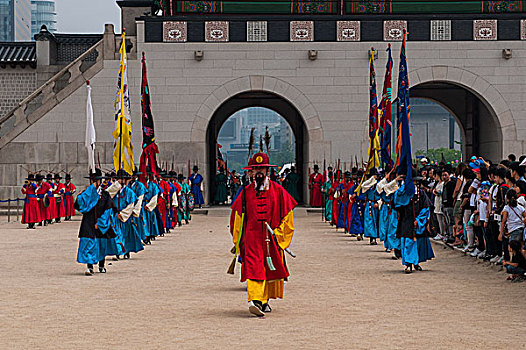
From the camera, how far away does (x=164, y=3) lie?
2842 cm

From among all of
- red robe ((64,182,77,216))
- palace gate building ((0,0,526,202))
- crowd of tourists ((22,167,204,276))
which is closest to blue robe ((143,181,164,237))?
crowd of tourists ((22,167,204,276))

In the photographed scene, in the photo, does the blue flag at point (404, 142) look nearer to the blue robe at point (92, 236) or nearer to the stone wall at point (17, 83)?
the blue robe at point (92, 236)

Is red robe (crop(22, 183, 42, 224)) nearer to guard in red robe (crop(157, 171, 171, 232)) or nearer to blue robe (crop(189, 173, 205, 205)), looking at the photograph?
guard in red robe (crop(157, 171, 171, 232))

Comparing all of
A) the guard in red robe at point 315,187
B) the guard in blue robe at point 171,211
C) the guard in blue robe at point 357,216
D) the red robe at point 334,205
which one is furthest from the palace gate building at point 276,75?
the guard in blue robe at point 357,216

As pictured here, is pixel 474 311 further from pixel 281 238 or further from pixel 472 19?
pixel 472 19

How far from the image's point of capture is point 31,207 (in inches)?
911

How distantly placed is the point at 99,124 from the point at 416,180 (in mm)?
16437

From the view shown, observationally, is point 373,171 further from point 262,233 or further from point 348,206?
point 262,233

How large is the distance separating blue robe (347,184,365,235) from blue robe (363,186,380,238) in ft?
2.51

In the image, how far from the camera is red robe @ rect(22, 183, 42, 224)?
75.5 ft

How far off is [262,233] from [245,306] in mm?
913

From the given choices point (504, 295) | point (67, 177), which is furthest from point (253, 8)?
point (504, 295)

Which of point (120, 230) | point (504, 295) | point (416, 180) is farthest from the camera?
point (120, 230)

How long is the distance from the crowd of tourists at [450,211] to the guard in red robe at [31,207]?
28.3 ft
